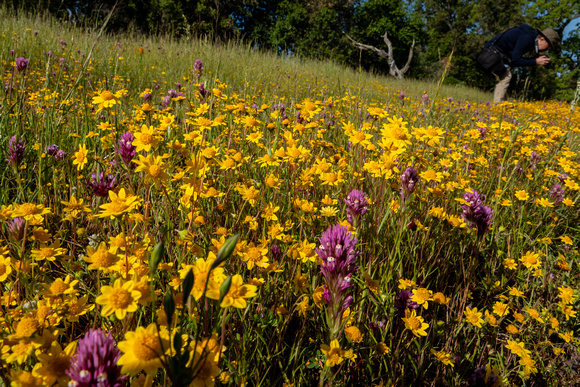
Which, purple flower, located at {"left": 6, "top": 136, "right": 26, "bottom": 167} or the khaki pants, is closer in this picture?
purple flower, located at {"left": 6, "top": 136, "right": 26, "bottom": 167}

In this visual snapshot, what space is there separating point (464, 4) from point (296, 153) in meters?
43.5

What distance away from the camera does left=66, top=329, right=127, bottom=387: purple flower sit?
1.95 feet

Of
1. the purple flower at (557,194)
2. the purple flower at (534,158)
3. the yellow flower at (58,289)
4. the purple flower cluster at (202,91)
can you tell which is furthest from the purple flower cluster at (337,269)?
the purple flower at (534,158)

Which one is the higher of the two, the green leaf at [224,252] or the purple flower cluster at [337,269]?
the green leaf at [224,252]

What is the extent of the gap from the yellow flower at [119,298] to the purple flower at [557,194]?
3141 millimetres

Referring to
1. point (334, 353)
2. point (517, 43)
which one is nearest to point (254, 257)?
point (334, 353)

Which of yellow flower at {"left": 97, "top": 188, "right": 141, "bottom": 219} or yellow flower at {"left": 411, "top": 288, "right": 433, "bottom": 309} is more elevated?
yellow flower at {"left": 97, "top": 188, "right": 141, "bottom": 219}

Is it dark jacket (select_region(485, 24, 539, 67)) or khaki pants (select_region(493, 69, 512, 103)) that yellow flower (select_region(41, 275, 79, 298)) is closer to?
dark jacket (select_region(485, 24, 539, 67))

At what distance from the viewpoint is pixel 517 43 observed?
819 cm

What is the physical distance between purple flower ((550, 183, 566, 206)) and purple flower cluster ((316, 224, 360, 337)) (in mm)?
2442

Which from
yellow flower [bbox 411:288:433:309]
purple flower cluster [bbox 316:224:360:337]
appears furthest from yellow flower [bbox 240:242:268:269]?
yellow flower [bbox 411:288:433:309]

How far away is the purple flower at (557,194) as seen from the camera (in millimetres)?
2525

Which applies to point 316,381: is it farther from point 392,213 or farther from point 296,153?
point 296,153

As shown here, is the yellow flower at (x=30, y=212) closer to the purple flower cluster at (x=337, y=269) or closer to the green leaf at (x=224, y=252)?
the green leaf at (x=224, y=252)
